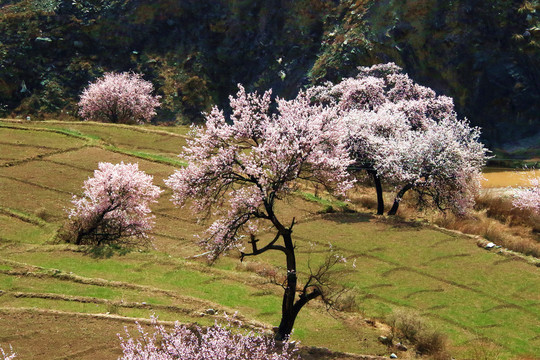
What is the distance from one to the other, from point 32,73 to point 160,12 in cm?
2511

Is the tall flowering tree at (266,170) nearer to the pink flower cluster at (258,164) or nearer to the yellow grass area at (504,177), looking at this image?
the pink flower cluster at (258,164)

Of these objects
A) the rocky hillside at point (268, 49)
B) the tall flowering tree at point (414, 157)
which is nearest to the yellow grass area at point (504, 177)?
the rocky hillside at point (268, 49)

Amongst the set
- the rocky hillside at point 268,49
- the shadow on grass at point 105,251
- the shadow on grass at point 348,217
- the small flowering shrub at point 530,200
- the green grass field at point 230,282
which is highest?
the rocky hillside at point 268,49

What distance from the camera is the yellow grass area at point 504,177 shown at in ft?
216

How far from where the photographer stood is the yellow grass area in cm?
6588

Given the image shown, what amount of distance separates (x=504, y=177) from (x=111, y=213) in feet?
167

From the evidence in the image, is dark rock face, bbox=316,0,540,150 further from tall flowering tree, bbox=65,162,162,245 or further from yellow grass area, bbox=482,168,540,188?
tall flowering tree, bbox=65,162,162,245

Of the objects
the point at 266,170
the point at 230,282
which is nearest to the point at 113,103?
the point at 230,282

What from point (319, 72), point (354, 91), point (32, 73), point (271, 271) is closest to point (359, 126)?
point (354, 91)

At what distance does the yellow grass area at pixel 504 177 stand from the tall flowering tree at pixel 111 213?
43.2 m

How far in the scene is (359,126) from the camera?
46.2 m

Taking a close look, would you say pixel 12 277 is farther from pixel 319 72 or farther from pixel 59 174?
pixel 319 72

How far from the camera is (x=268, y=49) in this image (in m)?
97.4

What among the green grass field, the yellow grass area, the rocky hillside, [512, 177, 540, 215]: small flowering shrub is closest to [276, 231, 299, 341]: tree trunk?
the green grass field
